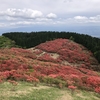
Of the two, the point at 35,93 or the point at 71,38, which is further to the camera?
the point at 71,38

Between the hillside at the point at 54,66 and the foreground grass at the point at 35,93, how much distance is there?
1638 mm

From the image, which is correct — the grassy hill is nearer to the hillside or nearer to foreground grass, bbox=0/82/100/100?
the hillside

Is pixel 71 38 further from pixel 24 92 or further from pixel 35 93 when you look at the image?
pixel 24 92

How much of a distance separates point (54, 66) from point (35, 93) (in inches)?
758

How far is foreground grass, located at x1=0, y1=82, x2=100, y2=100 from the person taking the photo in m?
16.2

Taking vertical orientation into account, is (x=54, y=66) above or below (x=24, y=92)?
below

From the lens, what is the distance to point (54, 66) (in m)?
36.5

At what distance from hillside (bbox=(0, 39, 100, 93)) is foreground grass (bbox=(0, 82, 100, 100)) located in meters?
1.64

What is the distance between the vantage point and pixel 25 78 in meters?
22.3

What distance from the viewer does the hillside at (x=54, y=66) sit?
22531mm

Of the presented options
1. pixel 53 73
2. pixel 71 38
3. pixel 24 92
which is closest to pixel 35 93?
pixel 24 92

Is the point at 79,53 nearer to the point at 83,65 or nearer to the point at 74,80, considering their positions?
the point at 83,65

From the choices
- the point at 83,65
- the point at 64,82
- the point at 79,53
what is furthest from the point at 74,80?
the point at 79,53

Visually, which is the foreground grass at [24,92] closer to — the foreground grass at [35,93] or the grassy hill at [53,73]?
the foreground grass at [35,93]
